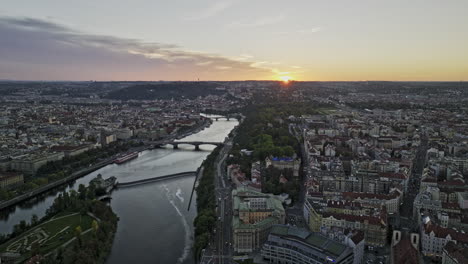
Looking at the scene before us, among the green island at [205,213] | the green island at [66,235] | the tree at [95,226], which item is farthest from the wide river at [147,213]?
the tree at [95,226]

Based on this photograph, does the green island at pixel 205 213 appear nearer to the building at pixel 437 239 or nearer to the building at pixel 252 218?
the building at pixel 252 218

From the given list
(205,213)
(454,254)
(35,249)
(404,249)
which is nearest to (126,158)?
(205,213)

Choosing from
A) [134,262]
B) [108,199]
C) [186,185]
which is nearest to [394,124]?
[186,185]

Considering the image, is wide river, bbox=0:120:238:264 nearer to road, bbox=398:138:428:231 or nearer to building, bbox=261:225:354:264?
building, bbox=261:225:354:264

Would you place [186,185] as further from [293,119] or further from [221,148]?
[293,119]

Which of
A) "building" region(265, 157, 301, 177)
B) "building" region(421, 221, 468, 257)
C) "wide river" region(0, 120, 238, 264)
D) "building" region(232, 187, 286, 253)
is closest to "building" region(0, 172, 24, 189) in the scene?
"wide river" region(0, 120, 238, 264)
